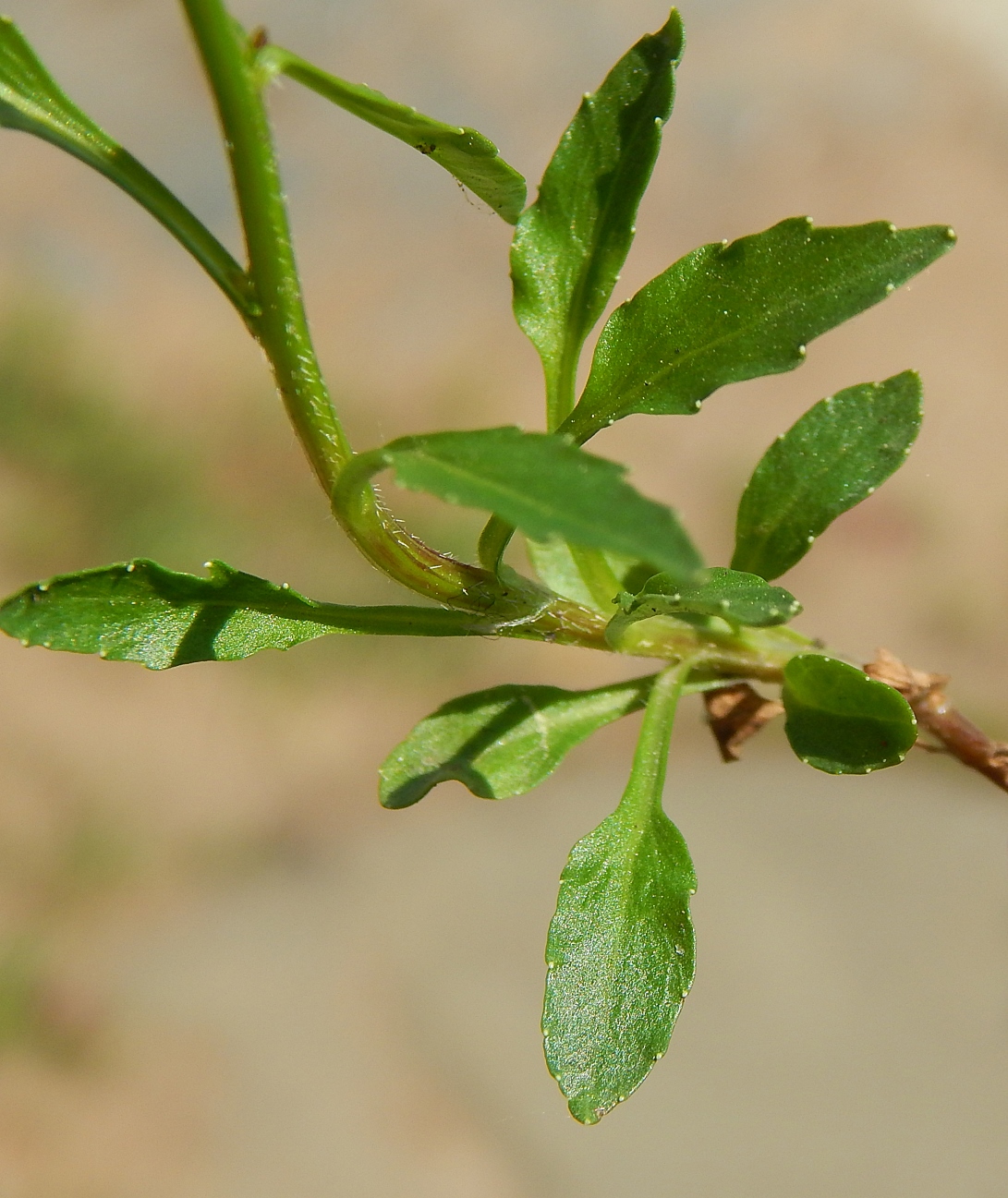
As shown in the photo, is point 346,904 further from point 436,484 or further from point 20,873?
point 436,484

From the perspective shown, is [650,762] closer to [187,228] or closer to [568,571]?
[568,571]

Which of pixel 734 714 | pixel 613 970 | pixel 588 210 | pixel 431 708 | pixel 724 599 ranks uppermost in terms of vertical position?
pixel 588 210

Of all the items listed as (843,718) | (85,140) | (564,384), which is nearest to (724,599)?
(843,718)

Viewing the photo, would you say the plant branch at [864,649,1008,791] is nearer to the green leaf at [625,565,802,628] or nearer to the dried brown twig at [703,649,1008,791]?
the dried brown twig at [703,649,1008,791]

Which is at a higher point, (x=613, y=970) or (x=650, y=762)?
(x=650, y=762)

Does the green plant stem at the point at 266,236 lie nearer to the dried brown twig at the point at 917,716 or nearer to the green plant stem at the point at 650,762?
the green plant stem at the point at 650,762

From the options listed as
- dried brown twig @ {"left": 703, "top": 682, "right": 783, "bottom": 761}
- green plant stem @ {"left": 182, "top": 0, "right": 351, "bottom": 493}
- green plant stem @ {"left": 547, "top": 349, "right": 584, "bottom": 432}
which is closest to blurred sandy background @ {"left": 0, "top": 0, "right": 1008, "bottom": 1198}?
dried brown twig @ {"left": 703, "top": 682, "right": 783, "bottom": 761}
